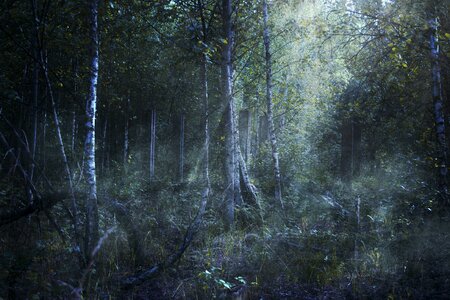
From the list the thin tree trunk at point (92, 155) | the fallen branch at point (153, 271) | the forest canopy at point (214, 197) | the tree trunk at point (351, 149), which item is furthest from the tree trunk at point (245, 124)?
the thin tree trunk at point (92, 155)

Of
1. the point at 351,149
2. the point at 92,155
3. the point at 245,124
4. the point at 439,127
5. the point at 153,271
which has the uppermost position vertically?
the point at 245,124

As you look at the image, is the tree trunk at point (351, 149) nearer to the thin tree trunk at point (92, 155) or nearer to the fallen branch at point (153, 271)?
the fallen branch at point (153, 271)

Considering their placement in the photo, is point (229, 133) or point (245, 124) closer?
point (229, 133)

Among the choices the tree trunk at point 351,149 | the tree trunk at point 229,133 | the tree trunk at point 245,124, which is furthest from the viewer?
the tree trunk at point 245,124

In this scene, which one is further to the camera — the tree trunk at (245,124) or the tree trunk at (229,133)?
the tree trunk at (245,124)

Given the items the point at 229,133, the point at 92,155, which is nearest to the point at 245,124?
the point at 229,133

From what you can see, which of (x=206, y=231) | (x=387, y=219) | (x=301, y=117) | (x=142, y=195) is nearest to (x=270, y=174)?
(x=142, y=195)

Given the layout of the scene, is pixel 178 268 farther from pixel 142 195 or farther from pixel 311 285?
pixel 142 195

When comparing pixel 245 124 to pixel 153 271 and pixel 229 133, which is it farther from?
pixel 153 271

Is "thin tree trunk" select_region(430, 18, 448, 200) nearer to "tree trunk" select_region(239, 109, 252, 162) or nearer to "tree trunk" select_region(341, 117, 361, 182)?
"tree trunk" select_region(341, 117, 361, 182)

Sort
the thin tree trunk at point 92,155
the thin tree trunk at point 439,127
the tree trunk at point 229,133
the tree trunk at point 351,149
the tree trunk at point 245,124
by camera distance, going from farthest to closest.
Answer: the tree trunk at point 245,124 < the tree trunk at point 351,149 < the tree trunk at point 229,133 < the thin tree trunk at point 439,127 < the thin tree trunk at point 92,155

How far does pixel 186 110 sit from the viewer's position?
73.6 ft

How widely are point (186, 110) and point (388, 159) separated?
12305 millimetres

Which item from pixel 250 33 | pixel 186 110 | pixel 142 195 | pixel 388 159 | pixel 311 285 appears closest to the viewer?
pixel 311 285
